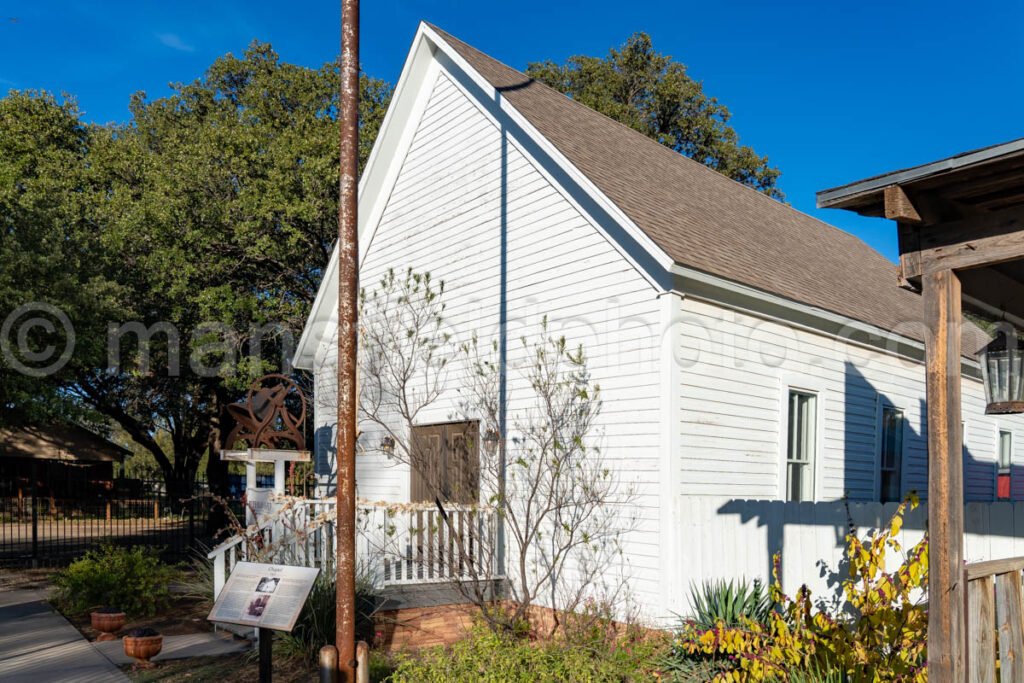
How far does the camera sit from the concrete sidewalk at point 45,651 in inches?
324

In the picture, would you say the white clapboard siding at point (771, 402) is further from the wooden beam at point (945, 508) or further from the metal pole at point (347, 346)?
the wooden beam at point (945, 508)

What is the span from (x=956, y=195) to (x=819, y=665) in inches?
129

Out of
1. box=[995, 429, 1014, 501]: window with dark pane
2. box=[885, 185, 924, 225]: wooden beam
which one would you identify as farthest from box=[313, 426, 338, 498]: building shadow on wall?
box=[995, 429, 1014, 501]: window with dark pane

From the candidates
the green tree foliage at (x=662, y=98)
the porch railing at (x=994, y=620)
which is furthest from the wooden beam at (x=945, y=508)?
the green tree foliage at (x=662, y=98)

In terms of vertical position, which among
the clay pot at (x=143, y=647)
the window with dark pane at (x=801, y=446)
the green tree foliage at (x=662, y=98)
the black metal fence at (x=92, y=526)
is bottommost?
the black metal fence at (x=92, y=526)

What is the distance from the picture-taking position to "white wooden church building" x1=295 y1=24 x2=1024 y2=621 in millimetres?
9375

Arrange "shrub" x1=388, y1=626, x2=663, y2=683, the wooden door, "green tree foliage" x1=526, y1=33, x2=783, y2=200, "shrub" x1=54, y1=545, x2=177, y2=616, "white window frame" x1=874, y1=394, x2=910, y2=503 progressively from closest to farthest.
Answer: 1. "shrub" x1=388, y1=626, x2=663, y2=683
2. the wooden door
3. "shrub" x1=54, y1=545, x2=177, y2=616
4. "white window frame" x1=874, y1=394, x2=910, y2=503
5. "green tree foliage" x1=526, y1=33, x2=783, y2=200

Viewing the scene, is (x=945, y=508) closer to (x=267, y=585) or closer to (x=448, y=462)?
(x=267, y=585)

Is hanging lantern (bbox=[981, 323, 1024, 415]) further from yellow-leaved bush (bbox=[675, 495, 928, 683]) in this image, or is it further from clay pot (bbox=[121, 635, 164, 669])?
clay pot (bbox=[121, 635, 164, 669])

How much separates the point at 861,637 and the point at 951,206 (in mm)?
2840

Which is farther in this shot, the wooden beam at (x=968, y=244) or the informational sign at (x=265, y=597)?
the informational sign at (x=265, y=597)

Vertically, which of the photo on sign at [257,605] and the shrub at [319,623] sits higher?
the photo on sign at [257,605]

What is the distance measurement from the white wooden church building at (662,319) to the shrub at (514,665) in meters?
1.63

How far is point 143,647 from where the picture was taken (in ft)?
27.6
